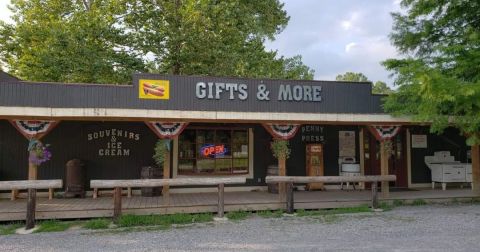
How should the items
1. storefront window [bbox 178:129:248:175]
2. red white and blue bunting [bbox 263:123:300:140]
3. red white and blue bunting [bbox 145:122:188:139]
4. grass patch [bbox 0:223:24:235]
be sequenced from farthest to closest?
1. storefront window [bbox 178:129:248:175]
2. red white and blue bunting [bbox 263:123:300:140]
3. red white and blue bunting [bbox 145:122:188:139]
4. grass patch [bbox 0:223:24:235]

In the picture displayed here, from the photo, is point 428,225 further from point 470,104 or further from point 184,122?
point 184,122

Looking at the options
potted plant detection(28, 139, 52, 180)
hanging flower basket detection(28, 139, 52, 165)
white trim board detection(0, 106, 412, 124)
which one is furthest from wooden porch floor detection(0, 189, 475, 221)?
white trim board detection(0, 106, 412, 124)

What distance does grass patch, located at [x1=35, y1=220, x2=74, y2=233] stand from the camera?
25.0ft

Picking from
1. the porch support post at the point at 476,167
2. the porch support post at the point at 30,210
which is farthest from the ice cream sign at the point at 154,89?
the porch support post at the point at 476,167

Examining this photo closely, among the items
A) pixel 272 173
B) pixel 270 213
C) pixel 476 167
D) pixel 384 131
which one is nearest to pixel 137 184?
pixel 270 213

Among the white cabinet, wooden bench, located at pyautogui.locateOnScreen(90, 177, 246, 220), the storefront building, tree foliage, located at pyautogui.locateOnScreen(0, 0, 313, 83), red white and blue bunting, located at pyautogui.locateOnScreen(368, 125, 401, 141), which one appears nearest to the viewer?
wooden bench, located at pyautogui.locateOnScreen(90, 177, 246, 220)

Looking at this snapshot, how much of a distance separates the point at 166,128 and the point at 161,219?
199 cm

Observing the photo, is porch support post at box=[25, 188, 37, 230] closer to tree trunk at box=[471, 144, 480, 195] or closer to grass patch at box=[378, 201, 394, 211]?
grass patch at box=[378, 201, 394, 211]

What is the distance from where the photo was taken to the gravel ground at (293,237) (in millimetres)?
6230

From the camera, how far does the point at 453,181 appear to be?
12.0 meters

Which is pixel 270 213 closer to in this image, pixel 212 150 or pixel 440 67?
pixel 212 150

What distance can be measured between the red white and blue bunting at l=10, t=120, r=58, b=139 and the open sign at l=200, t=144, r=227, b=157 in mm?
4019

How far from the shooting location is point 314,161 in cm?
1209

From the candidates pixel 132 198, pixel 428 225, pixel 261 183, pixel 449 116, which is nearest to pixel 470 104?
pixel 449 116
